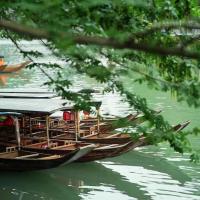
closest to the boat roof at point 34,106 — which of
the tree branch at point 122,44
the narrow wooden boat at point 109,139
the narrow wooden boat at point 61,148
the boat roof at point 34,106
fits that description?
the boat roof at point 34,106

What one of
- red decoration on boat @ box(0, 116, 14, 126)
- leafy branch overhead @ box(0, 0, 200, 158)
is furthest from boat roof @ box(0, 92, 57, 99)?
leafy branch overhead @ box(0, 0, 200, 158)

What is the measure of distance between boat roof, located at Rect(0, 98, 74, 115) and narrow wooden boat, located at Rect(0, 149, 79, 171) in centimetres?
78

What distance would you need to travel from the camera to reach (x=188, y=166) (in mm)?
9242

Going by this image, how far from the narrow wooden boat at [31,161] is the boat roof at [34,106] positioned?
0.78m

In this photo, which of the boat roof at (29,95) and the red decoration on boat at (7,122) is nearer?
the red decoration on boat at (7,122)

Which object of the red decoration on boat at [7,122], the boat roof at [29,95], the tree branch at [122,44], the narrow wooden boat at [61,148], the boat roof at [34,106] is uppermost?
the tree branch at [122,44]

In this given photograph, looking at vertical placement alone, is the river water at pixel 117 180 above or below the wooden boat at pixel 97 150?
below

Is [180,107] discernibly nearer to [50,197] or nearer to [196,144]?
[196,144]

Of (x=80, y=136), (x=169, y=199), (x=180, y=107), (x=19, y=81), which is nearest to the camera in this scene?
(x=169, y=199)

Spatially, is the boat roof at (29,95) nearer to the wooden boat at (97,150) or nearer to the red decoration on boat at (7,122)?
the red decoration on boat at (7,122)

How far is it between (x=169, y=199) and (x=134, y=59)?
13.4 feet

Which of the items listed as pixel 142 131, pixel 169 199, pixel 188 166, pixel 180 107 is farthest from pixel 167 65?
pixel 180 107

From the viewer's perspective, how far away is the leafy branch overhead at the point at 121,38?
171cm

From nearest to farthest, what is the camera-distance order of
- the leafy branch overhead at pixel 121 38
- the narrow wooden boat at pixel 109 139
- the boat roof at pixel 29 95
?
the leafy branch overhead at pixel 121 38 → the narrow wooden boat at pixel 109 139 → the boat roof at pixel 29 95
